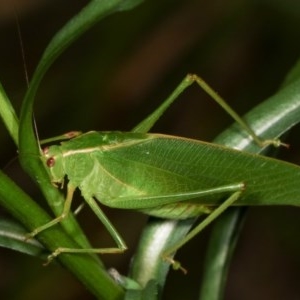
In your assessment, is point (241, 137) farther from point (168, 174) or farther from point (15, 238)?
point (15, 238)

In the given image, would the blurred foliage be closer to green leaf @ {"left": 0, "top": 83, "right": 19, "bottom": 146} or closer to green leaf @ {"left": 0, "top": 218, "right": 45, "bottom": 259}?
green leaf @ {"left": 0, "top": 218, "right": 45, "bottom": 259}

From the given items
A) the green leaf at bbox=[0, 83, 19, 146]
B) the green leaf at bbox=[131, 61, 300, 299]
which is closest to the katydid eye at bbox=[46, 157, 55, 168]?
the green leaf at bbox=[131, 61, 300, 299]

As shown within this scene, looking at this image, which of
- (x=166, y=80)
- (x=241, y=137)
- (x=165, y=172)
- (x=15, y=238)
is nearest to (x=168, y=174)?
(x=165, y=172)

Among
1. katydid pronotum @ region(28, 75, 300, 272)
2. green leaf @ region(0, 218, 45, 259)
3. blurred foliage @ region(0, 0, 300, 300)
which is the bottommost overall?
green leaf @ region(0, 218, 45, 259)

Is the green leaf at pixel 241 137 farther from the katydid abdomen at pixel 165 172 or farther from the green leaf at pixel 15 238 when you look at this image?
the green leaf at pixel 15 238

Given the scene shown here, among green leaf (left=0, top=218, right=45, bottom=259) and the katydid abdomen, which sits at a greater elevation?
the katydid abdomen

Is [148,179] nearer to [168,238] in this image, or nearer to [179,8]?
[168,238]

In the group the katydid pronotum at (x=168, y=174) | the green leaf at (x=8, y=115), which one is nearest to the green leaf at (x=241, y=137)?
the katydid pronotum at (x=168, y=174)
